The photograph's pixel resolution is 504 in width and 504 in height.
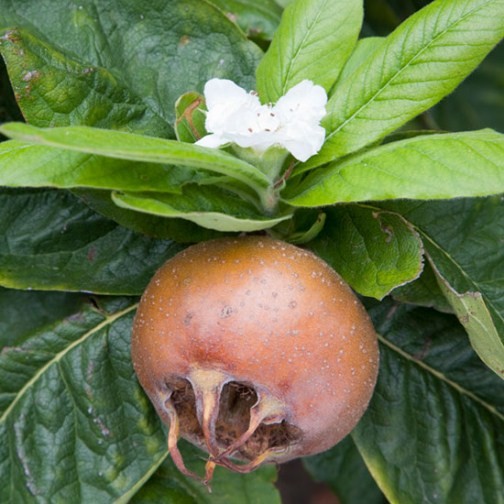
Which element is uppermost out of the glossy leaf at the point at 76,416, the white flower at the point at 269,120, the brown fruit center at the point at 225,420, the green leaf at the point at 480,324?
the white flower at the point at 269,120

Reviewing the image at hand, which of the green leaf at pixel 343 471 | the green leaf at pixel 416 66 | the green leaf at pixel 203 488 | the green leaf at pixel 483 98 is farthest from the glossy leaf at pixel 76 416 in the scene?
the green leaf at pixel 483 98

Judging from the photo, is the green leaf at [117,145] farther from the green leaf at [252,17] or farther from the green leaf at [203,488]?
the green leaf at [203,488]

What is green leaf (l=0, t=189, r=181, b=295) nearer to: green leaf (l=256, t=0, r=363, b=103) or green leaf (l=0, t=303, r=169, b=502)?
green leaf (l=0, t=303, r=169, b=502)

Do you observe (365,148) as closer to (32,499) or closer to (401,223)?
(401,223)

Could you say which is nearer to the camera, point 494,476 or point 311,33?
point 311,33

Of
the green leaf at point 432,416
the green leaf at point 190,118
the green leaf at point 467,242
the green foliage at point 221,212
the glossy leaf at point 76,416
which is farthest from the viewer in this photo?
the green leaf at point 432,416

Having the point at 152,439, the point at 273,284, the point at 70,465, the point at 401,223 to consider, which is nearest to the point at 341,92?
the point at 401,223

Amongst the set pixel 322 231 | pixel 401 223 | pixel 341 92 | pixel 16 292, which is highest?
pixel 341 92

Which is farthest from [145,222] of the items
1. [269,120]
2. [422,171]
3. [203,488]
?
[203,488]

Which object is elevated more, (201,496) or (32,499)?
(32,499)
